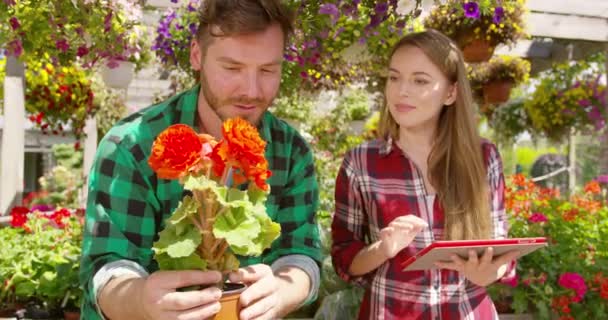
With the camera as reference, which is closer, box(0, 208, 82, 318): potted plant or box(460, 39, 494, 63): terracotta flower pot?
box(0, 208, 82, 318): potted plant

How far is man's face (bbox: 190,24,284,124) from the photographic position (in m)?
1.07

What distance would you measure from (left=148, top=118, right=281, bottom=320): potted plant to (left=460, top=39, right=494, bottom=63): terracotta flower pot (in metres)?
2.87

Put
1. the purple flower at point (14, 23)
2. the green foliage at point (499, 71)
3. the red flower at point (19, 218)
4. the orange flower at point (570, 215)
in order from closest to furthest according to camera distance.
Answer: the purple flower at point (14, 23)
the red flower at point (19, 218)
the orange flower at point (570, 215)
the green foliage at point (499, 71)

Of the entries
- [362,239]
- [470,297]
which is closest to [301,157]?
[362,239]

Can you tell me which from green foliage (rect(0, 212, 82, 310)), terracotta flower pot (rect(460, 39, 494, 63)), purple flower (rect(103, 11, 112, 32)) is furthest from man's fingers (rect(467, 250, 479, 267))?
terracotta flower pot (rect(460, 39, 494, 63))

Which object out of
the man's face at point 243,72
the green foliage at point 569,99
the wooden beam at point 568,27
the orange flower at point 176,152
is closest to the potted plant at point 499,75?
the wooden beam at point 568,27

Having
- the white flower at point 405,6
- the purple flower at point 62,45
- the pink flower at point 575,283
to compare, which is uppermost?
the white flower at point 405,6

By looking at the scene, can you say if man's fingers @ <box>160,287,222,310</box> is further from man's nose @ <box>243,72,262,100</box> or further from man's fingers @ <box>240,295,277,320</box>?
man's nose @ <box>243,72,262,100</box>

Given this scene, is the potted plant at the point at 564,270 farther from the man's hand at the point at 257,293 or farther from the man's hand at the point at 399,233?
the man's hand at the point at 257,293

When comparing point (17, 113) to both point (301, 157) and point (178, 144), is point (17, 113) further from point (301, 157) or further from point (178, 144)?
point (178, 144)

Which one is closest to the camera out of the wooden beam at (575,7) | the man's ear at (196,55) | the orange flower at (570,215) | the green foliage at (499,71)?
the man's ear at (196,55)

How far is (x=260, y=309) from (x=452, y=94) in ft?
3.18

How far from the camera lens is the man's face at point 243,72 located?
1.07 meters

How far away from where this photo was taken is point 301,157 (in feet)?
4.30
